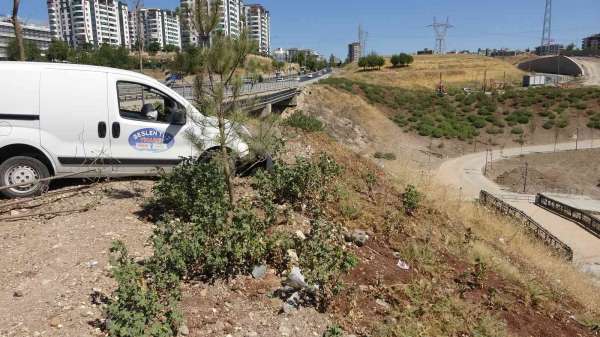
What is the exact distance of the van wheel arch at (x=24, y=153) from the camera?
21.0 feet

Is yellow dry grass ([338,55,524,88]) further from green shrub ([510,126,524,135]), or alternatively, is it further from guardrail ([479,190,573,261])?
guardrail ([479,190,573,261])

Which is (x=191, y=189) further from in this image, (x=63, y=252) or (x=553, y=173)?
(x=553, y=173)

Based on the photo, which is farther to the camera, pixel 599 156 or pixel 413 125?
pixel 413 125

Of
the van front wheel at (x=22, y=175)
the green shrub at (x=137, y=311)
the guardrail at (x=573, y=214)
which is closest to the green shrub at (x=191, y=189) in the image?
the green shrub at (x=137, y=311)

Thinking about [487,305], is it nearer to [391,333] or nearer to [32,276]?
[391,333]

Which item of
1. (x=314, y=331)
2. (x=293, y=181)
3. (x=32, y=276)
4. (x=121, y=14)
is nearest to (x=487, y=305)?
(x=314, y=331)

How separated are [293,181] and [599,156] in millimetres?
39709

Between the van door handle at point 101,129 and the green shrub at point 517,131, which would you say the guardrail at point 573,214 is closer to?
the van door handle at point 101,129

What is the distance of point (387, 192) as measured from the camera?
8523 mm

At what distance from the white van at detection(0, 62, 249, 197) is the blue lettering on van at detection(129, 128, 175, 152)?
0.01 metres

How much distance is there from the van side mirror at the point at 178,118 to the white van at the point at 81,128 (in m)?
0.01

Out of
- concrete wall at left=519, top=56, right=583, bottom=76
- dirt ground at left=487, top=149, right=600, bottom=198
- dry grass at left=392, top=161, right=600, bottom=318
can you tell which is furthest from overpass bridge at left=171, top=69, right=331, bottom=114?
concrete wall at left=519, top=56, right=583, bottom=76

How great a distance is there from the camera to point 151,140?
691cm

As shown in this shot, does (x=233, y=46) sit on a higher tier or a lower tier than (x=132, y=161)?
higher
